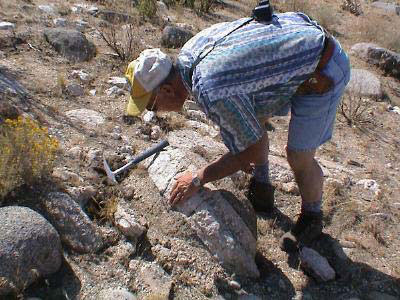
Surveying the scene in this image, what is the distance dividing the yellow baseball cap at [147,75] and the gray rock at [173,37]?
3887mm

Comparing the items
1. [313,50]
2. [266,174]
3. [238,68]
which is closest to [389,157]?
[266,174]

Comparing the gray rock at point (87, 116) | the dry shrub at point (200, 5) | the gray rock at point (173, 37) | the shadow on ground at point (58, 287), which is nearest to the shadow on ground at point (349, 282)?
the shadow on ground at point (58, 287)

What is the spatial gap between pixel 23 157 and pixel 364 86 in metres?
4.71

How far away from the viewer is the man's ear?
8.70 feet

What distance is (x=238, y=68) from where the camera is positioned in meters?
2.52

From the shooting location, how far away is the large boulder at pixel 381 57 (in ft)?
24.2

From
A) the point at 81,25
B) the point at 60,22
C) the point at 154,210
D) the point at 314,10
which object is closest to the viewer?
the point at 154,210

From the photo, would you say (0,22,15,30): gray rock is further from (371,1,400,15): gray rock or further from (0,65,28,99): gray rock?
(371,1,400,15): gray rock

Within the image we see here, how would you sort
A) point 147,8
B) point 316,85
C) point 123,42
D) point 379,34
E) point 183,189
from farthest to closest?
point 379,34 < point 147,8 < point 123,42 < point 183,189 < point 316,85

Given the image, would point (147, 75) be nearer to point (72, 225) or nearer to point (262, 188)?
point (72, 225)

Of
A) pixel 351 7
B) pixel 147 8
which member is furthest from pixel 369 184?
pixel 351 7

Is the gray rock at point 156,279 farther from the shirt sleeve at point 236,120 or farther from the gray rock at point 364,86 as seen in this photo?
the gray rock at point 364,86

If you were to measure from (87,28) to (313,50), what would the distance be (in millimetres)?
4328

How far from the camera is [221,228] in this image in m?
3.20
